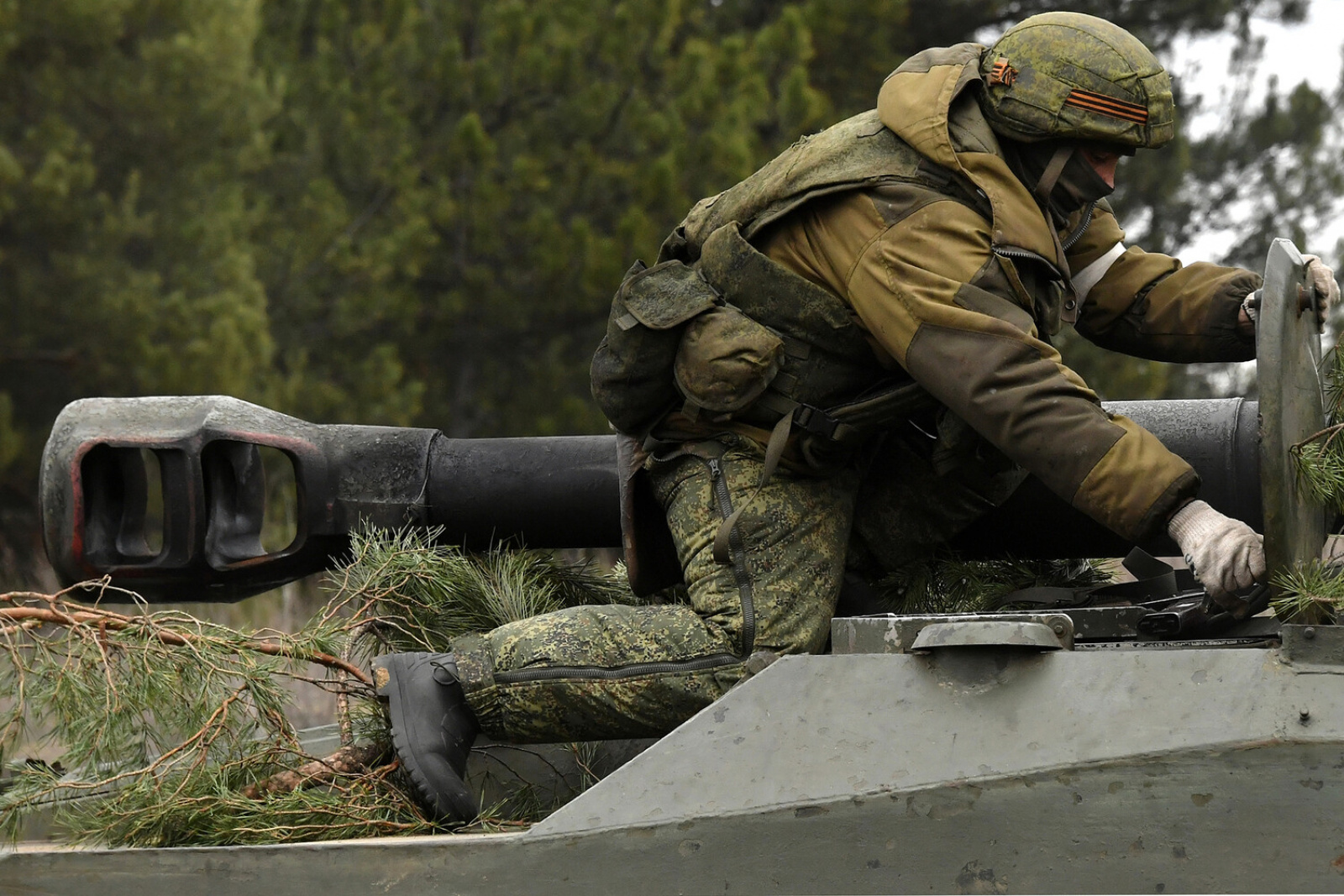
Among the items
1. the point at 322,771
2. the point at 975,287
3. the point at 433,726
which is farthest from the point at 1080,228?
the point at 322,771

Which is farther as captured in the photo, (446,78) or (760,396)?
(446,78)

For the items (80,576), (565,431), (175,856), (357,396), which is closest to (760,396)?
(175,856)

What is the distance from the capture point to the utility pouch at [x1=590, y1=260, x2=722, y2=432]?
302 cm

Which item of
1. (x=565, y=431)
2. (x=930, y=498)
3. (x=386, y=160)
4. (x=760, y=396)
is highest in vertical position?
(x=386, y=160)

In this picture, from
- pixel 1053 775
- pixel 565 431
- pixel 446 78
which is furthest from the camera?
pixel 446 78

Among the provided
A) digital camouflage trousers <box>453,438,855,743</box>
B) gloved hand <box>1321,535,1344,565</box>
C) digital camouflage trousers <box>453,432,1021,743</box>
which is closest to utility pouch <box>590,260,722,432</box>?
digital camouflage trousers <box>453,432,1021,743</box>

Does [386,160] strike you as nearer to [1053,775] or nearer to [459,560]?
[459,560]

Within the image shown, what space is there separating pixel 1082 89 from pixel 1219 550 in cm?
84

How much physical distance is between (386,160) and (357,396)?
1823mm

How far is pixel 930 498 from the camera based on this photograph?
10.4ft

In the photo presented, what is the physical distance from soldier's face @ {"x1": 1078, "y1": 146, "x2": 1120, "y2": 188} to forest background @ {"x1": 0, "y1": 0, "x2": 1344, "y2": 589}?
8.13 meters

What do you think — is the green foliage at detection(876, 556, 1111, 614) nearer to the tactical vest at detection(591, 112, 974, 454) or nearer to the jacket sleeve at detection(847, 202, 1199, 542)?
the tactical vest at detection(591, 112, 974, 454)

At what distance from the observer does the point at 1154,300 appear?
3361 mm

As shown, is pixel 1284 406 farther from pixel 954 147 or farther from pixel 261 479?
pixel 261 479
